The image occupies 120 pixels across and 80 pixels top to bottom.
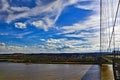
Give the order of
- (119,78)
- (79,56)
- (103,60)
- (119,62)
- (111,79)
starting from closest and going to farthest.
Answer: (119,78)
(119,62)
(111,79)
(103,60)
(79,56)

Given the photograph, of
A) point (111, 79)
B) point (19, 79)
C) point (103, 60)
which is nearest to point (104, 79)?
point (111, 79)

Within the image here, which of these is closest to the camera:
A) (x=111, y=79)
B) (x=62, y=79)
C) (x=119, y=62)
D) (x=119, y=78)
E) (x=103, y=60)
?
(x=119, y=78)

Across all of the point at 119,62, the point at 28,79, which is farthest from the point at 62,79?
the point at 119,62

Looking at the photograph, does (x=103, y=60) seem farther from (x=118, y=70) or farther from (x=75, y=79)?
(x=118, y=70)

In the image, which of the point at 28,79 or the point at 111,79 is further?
the point at 28,79

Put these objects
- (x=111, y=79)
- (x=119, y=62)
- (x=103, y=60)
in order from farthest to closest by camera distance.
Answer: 1. (x=103, y=60)
2. (x=111, y=79)
3. (x=119, y=62)

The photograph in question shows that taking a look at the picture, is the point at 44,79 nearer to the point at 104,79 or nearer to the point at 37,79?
the point at 37,79

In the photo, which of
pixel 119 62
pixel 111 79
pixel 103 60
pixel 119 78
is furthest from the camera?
pixel 103 60

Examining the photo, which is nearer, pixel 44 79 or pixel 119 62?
pixel 119 62
